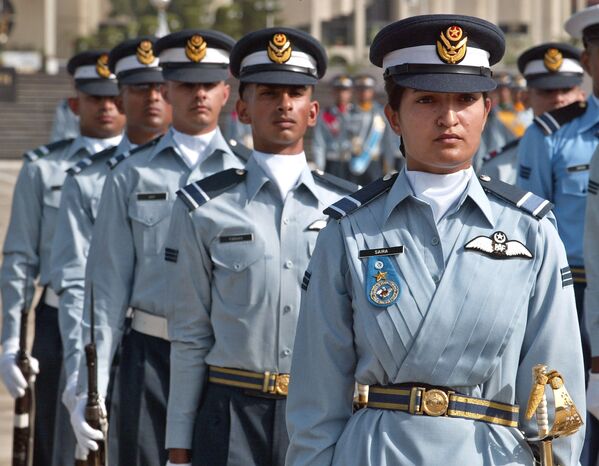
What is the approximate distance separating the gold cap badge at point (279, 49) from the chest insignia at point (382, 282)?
75.3 inches

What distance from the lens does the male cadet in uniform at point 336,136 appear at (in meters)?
24.1

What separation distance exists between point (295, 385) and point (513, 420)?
56 centimetres

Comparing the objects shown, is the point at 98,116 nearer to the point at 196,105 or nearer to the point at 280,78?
the point at 196,105

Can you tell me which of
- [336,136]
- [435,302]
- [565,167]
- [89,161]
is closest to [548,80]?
[565,167]

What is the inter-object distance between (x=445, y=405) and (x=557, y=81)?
5.57 metres

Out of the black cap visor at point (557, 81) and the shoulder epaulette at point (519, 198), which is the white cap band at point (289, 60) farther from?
the black cap visor at point (557, 81)

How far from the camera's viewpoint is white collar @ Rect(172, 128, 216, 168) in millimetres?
6625

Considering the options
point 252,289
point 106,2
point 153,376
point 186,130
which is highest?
point 106,2

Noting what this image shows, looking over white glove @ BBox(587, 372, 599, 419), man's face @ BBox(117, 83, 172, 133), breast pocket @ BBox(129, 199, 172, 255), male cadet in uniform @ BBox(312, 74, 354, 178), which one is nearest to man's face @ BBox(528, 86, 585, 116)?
man's face @ BBox(117, 83, 172, 133)

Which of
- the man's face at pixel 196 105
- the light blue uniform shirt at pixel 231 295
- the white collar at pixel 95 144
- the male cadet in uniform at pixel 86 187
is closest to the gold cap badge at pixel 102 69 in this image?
the white collar at pixel 95 144

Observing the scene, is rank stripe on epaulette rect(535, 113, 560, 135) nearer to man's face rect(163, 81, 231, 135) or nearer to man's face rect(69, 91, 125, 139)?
Answer: man's face rect(163, 81, 231, 135)

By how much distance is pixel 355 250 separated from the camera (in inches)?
155

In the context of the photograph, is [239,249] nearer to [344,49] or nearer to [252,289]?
[252,289]

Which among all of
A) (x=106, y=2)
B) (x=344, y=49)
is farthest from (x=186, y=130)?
(x=106, y=2)
